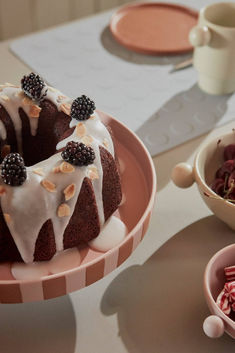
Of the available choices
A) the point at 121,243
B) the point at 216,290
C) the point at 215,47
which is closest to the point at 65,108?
the point at 121,243

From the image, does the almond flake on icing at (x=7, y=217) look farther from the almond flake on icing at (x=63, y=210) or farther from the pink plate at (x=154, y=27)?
the pink plate at (x=154, y=27)

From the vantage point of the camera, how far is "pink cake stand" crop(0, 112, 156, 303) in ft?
2.47

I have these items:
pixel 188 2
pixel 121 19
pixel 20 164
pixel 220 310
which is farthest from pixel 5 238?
pixel 188 2

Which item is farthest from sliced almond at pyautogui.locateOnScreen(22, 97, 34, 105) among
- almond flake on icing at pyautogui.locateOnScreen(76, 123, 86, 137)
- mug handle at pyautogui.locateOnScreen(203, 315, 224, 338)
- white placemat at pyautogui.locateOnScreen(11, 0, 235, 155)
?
mug handle at pyautogui.locateOnScreen(203, 315, 224, 338)

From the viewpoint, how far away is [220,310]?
78cm

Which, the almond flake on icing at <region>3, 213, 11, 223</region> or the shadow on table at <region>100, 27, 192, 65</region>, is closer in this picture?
the almond flake on icing at <region>3, 213, 11, 223</region>

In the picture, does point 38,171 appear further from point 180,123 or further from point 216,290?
point 180,123

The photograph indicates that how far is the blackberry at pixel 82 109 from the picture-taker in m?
0.91

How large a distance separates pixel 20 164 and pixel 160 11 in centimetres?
100

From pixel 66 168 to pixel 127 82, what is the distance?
634mm

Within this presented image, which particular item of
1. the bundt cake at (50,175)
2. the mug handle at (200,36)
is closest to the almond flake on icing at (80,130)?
the bundt cake at (50,175)

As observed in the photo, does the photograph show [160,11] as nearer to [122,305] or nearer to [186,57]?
[186,57]

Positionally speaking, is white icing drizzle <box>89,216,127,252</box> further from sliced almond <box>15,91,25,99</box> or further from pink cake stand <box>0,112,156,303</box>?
sliced almond <box>15,91,25,99</box>

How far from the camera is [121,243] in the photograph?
80cm
